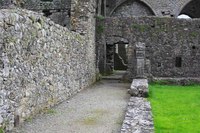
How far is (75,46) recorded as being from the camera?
1405 centimetres

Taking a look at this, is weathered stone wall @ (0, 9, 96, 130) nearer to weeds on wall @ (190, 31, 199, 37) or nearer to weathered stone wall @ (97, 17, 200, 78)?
weathered stone wall @ (97, 17, 200, 78)

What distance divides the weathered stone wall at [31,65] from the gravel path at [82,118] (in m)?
0.30

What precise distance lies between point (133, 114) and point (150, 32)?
47.8 ft

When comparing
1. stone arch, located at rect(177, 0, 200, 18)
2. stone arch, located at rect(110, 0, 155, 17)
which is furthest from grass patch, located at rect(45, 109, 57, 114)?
stone arch, located at rect(177, 0, 200, 18)

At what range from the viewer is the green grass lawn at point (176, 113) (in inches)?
304

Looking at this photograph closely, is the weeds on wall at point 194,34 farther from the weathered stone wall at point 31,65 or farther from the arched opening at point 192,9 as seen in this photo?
the arched opening at point 192,9

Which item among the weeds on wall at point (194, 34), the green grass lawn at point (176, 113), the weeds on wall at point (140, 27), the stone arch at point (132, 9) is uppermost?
the stone arch at point (132, 9)

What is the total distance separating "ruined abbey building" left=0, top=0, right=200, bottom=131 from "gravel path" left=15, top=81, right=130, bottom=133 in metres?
0.30

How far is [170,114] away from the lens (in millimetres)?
9492

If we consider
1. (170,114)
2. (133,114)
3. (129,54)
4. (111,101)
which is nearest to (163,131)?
(133,114)

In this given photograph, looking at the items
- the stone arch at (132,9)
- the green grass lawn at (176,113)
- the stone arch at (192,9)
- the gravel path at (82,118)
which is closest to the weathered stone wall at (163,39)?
the green grass lawn at (176,113)

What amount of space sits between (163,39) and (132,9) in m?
10.5

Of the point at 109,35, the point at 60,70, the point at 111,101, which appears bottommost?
the point at 111,101

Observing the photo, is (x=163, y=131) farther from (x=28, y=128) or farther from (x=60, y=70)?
(x=60, y=70)
